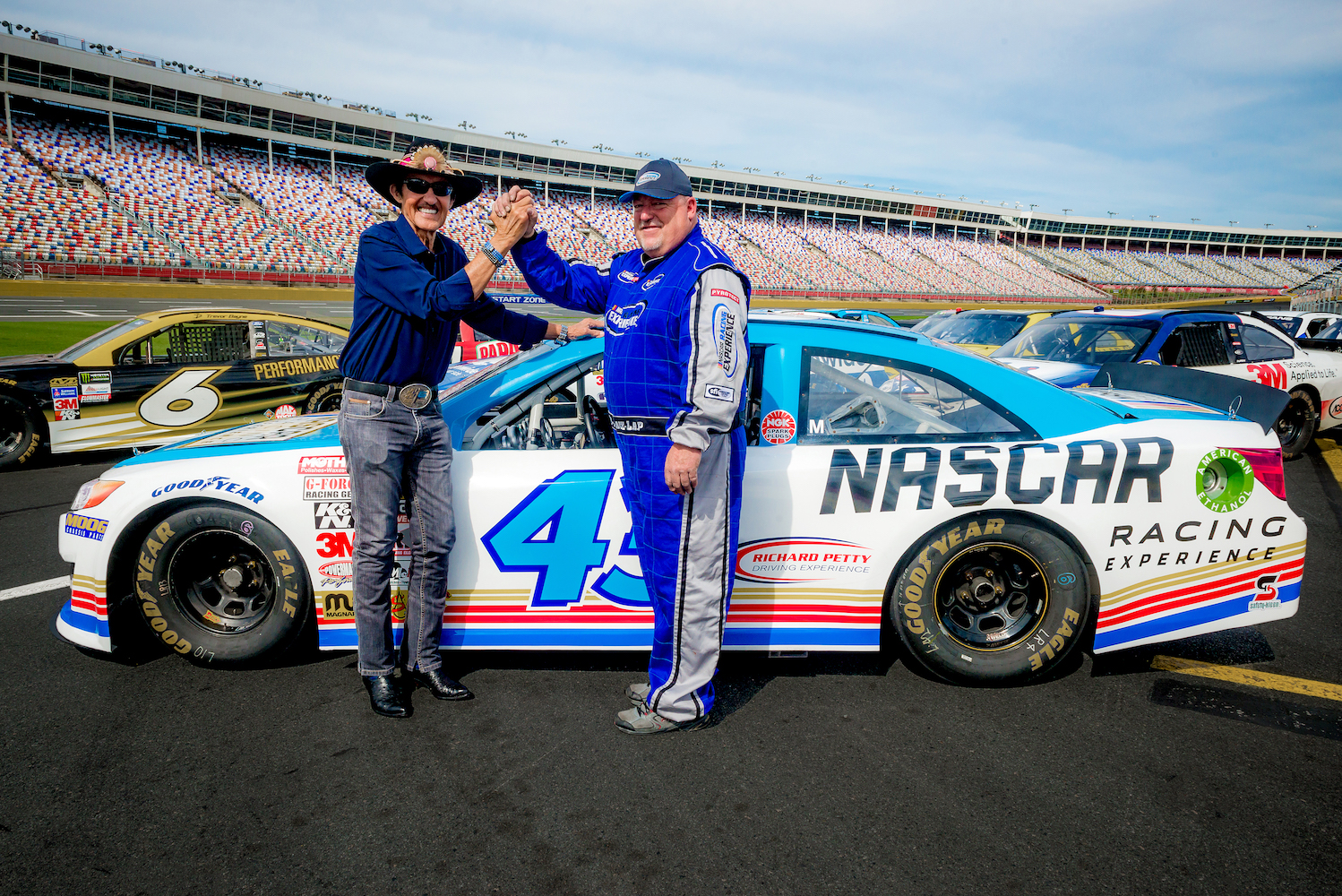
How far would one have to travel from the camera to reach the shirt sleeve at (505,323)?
8.97 ft

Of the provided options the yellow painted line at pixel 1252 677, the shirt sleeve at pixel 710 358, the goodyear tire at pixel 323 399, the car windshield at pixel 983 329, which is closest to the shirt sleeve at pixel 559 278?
the shirt sleeve at pixel 710 358

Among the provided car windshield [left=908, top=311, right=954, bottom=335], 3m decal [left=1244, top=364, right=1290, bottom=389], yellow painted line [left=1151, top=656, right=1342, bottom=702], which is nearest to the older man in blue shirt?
yellow painted line [left=1151, top=656, right=1342, bottom=702]

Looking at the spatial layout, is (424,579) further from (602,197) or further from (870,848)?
(602,197)

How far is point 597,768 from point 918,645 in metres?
1.24

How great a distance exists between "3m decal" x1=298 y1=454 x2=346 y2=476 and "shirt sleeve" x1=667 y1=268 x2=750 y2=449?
1.27m

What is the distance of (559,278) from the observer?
108 inches

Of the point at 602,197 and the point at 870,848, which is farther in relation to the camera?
the point at 602,197

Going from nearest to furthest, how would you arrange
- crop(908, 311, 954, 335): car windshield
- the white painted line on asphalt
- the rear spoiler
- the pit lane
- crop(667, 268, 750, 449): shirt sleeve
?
the pit lane
crop(667, 268, 750, 449): shirt sleeve
the rear spoiler
the white painted line on asphalt
crop(908, 311, 954, 335): car windshield

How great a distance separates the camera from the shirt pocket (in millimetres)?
2479

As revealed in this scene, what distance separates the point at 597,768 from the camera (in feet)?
7.44

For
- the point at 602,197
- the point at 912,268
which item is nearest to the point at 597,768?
the point at 602,197

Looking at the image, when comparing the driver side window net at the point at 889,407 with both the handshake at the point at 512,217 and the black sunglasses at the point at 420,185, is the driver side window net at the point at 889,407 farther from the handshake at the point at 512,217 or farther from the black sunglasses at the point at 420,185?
the black sunglasses at the point at 420,185

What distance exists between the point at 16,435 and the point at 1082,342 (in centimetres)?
952

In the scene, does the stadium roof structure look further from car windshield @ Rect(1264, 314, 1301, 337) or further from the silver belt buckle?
the silver belt buckle
